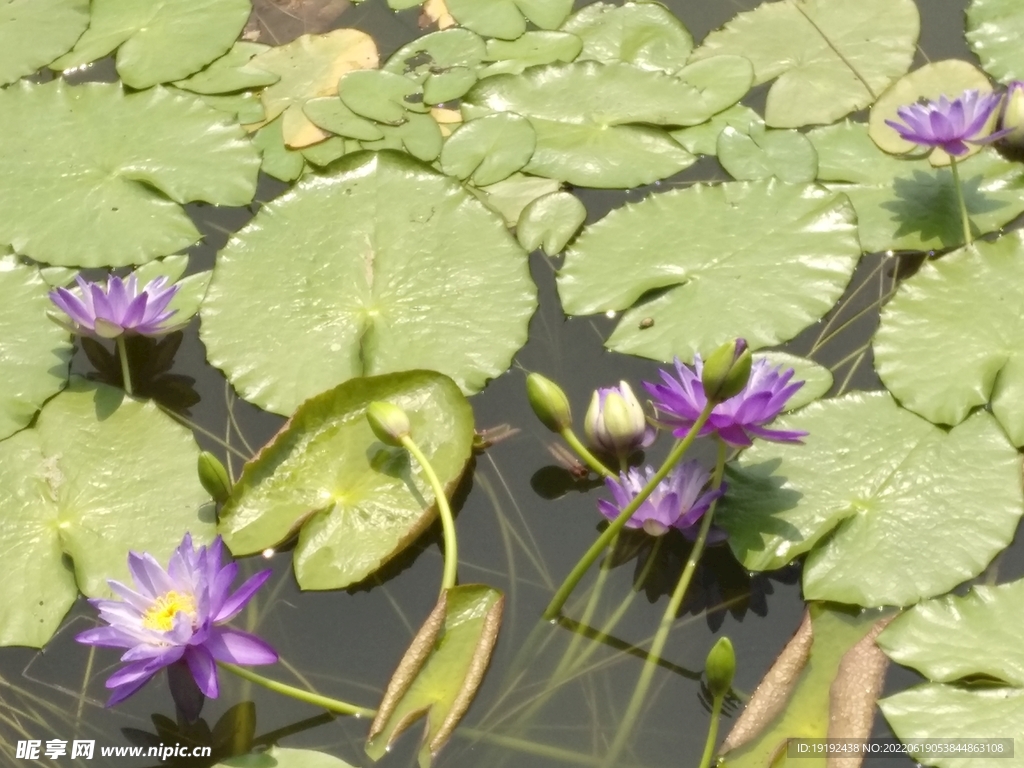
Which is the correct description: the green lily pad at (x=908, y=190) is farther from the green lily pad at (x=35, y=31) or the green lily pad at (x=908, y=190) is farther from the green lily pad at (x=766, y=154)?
the green lily pad at (x=35, y=31)

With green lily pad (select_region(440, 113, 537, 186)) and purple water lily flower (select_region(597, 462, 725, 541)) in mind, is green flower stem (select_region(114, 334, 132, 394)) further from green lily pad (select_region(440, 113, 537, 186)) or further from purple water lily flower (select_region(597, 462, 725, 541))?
purple water lily flower (select_region(597, 462, 725, 541))

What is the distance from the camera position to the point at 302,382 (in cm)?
206

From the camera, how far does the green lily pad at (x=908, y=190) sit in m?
A: 2.23

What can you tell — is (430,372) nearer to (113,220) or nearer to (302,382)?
(302,382)

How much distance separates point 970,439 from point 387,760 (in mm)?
1234

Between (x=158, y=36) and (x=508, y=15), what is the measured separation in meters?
1.04

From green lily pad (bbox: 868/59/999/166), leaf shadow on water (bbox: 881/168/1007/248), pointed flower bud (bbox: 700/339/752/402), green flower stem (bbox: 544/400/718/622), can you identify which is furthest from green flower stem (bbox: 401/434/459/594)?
green lily pad (bbox: 868/59/999/166)

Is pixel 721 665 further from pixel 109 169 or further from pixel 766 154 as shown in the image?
pixel 109 169

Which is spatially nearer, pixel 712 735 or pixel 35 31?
pixel 712 735

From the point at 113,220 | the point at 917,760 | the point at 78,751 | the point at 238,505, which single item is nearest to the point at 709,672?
the point at 917,760

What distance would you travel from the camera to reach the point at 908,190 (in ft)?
7.59

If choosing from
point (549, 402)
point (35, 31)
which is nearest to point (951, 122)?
point (549, 402)

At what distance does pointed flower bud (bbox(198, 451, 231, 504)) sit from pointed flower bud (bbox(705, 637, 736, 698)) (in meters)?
0.97

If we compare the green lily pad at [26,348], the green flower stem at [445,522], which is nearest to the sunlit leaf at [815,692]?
the green flower stem at [445,522]
